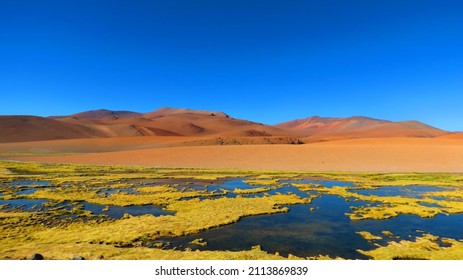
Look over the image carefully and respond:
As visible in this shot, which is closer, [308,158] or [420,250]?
[420,250]

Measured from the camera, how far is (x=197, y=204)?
22.3m

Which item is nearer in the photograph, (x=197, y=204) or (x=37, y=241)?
(x=37, y=241)

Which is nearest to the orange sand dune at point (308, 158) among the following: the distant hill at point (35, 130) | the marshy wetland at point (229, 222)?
the marshy wetland at point (229, 222)

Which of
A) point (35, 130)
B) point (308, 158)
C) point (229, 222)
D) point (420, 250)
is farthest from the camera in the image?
point (35, 130)

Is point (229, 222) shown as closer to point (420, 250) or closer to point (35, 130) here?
point (420, 250)

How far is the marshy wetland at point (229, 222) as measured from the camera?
512 inches

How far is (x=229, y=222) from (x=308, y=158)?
44582 millimetres

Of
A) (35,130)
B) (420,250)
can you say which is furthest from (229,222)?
(35,130)

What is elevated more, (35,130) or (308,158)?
(35,130)

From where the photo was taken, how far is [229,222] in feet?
57.3

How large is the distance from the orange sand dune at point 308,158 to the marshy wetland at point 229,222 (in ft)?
64.2
